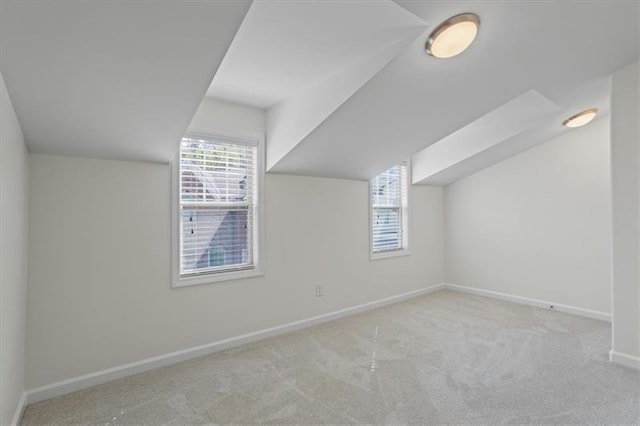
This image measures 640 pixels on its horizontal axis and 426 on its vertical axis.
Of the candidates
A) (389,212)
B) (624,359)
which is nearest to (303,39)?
(389,212)

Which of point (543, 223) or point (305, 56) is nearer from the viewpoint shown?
point (305, 56)

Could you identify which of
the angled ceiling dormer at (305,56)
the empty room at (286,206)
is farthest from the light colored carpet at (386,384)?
the angled ceiling dormer at (305,56)

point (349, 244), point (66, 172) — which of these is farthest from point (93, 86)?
point (349, 244)

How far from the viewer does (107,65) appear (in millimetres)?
1530

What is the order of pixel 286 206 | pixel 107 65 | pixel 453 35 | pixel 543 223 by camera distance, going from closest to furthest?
1. pixel 107 65
2. pixel 453 35
3. pixel 286 206
4. pixel 543 223

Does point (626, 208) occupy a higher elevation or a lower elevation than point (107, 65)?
lower

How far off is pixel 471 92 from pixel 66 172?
305 cm

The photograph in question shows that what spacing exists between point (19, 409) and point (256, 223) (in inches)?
78.8

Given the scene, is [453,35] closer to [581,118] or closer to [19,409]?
[581,118]

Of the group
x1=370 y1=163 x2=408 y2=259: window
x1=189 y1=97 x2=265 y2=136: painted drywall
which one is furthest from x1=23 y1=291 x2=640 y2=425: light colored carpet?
x1=189 y1=97 x2=265 y2=136: painted drywall

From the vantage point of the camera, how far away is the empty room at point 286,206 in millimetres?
1674

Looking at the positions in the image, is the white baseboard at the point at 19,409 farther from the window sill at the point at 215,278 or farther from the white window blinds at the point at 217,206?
the white window blinds at the point at 217,206

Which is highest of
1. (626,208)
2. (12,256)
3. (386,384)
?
(626,208)

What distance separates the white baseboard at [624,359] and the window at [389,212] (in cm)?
230
